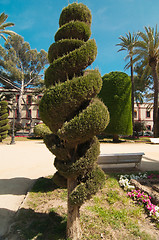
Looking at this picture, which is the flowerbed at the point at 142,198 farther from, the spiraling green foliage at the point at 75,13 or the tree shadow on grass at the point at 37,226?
the spiraling green foliage at the point at 75,13

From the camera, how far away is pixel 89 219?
298 cm

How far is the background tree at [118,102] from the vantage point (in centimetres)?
1617

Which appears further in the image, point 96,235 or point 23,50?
point 23,50

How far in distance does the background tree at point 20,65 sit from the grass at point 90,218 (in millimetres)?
28095

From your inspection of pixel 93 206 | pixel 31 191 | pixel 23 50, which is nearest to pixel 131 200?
pixel 93 206

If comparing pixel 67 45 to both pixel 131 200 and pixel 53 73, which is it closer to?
pixel 53 73

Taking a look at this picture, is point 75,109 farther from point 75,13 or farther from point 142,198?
point 142,198

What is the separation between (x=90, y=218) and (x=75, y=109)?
225cm

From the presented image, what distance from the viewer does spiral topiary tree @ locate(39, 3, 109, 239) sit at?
216 cm

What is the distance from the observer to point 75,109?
233cm

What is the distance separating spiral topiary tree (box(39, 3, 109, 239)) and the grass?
43cm

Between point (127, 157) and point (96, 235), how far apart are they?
388 centimetres

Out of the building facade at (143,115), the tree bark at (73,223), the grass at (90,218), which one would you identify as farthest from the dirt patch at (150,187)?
the building facade at (143,115)

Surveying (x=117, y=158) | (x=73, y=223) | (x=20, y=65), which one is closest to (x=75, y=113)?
(x=73, y=223)
